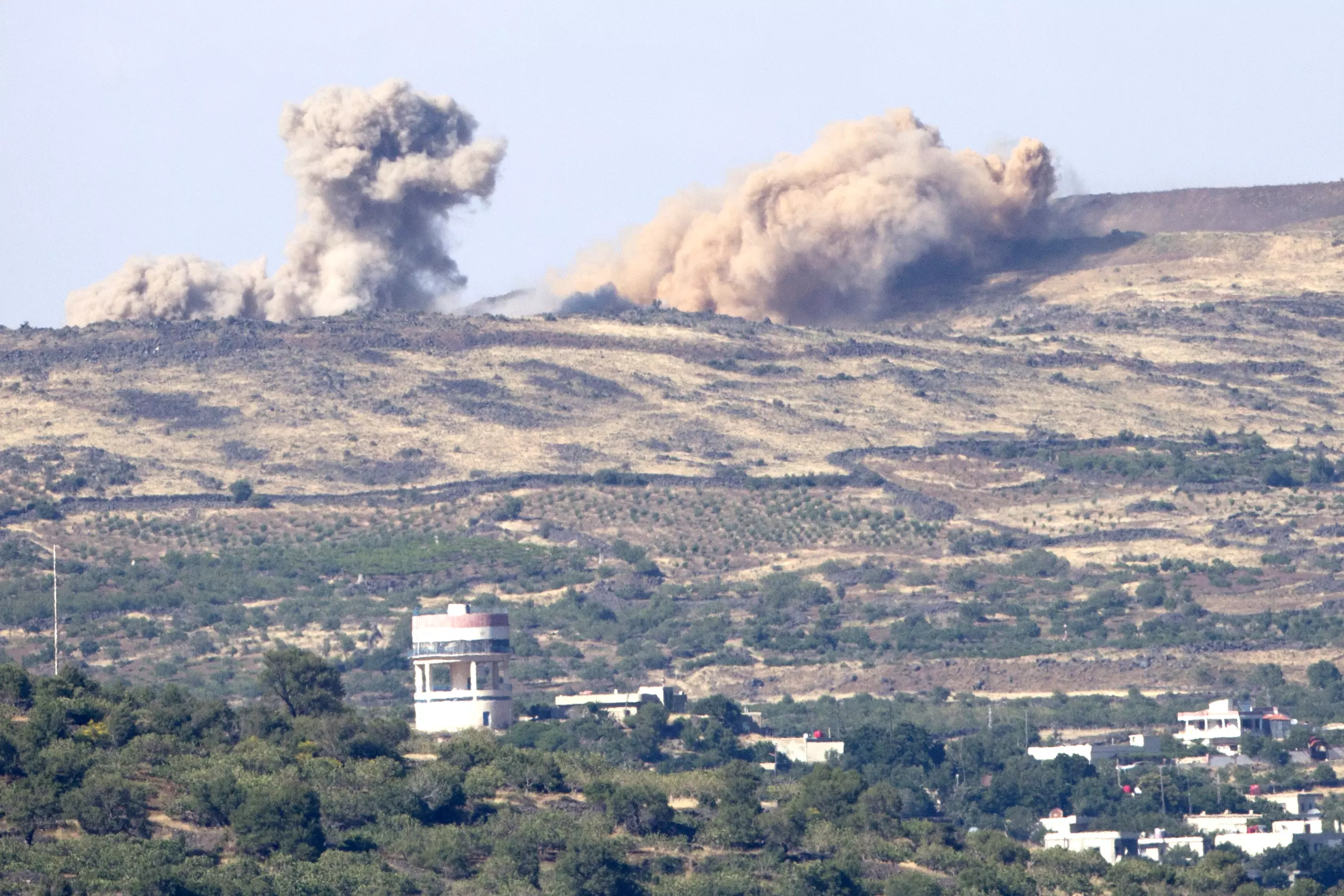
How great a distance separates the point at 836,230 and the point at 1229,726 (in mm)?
54744

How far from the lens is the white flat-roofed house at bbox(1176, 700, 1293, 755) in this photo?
107 m

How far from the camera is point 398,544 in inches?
5148

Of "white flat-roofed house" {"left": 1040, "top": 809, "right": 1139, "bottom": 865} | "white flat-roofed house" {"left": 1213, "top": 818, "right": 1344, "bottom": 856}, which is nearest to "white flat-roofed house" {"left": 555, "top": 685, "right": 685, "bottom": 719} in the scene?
"white flat-roofed house" {"left": 1040, "top": 809, "right": 1139, "bottom": 865}

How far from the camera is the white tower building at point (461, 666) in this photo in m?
88.9

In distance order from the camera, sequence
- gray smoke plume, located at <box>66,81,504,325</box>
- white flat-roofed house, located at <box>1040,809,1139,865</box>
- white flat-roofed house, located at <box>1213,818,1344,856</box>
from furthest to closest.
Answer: gray smoke plume, located at <box>66,81,504,325</box> → white flat-roofed house, located at <box>1213,818,1344,856</box> → white flat-roofed house, located at <box>1040,809,1139,865</box>

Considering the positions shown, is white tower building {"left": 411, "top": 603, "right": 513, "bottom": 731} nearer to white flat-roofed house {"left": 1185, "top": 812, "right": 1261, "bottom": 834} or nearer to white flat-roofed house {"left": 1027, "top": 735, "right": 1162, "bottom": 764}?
white flat-roofed house {"left": 1027, "top": 735, "right": 1162, "bottom": 764}

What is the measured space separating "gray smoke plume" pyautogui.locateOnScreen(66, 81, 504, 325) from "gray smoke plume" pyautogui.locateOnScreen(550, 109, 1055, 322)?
12003 millimetres

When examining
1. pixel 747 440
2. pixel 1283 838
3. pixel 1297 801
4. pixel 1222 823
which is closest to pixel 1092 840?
pixel 1283 838

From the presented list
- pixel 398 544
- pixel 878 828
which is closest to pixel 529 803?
pixel 878 828

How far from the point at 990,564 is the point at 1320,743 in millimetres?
27353

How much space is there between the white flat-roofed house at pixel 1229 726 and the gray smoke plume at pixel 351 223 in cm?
5192

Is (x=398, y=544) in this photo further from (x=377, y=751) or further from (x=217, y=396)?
(x=377, y=751)

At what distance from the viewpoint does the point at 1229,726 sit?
108m

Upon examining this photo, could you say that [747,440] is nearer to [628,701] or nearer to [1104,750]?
[1104,750]
